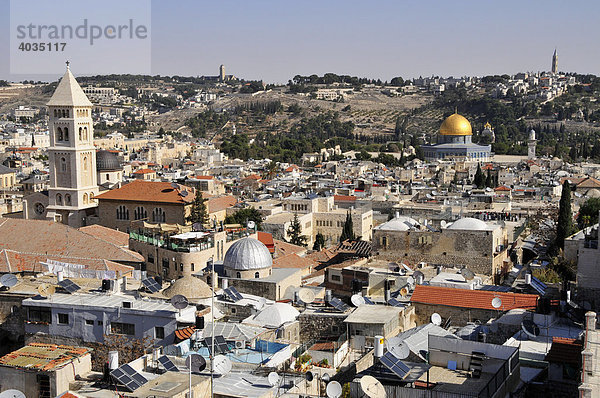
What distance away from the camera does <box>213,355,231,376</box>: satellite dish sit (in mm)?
11961

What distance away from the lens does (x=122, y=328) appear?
49.9 feet

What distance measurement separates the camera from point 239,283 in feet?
64.6

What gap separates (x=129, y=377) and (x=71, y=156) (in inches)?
955

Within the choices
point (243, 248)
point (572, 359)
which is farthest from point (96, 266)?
point (572, 359)

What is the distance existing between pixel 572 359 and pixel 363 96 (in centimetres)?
15071

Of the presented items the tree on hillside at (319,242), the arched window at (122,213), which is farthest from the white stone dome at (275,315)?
the tree on hillside at (319,242)

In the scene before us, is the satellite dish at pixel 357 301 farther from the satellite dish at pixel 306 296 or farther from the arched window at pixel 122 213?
the arched window at pixel 122 213

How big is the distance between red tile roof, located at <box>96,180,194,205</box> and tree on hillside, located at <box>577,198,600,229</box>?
1774 cm

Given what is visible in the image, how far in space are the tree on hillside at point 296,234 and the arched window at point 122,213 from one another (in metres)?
8.01

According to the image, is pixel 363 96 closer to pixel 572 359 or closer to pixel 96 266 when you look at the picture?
pixel 96 266

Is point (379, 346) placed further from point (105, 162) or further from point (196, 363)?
point (105, 162)

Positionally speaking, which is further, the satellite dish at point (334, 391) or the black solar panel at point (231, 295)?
the black solar panel at point (231, 295)

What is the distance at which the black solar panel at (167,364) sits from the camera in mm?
12062

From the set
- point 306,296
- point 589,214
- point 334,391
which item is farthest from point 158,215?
Result: point 334,391
